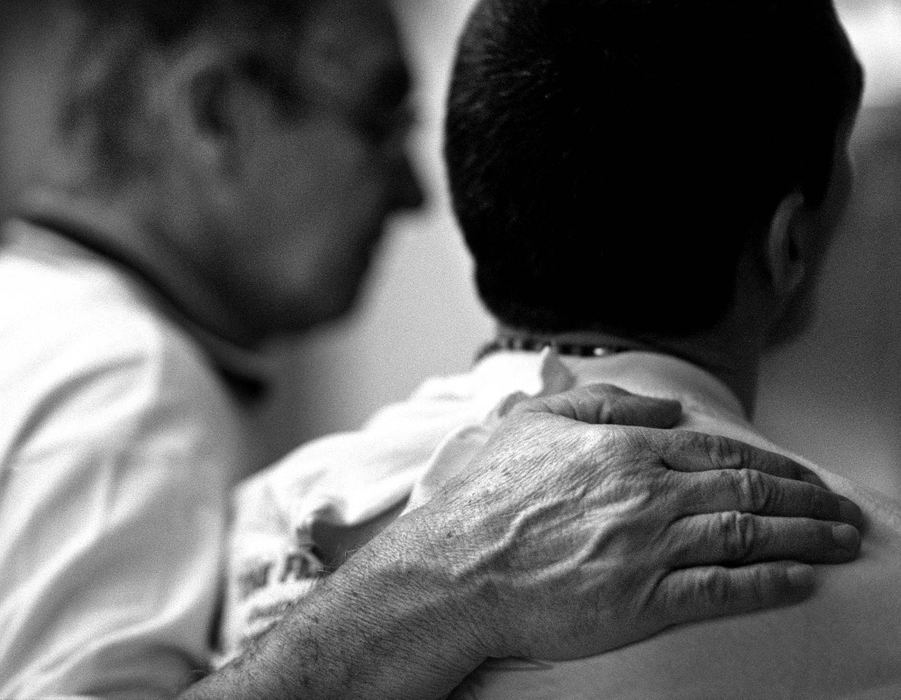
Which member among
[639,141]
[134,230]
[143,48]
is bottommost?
[134,230]

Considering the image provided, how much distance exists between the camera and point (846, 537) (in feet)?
2.72

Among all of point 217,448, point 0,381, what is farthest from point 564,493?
point 0,381

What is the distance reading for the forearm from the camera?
87 centimetres

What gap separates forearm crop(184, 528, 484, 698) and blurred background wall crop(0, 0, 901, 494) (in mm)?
434

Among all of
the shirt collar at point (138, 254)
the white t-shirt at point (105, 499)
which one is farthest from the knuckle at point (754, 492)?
the shirt collar at point (138, 254)

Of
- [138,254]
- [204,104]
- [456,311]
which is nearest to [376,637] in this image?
[138,254]

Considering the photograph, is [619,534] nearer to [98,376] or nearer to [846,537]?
[846,537]

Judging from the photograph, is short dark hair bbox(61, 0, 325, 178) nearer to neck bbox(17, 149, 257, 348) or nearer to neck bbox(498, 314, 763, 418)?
neck bbox(17, 149, 257, 348)

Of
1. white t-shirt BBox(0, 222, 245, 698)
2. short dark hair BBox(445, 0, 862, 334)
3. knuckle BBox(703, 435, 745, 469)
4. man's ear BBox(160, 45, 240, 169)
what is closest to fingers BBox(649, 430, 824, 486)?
knuckle BBox(703, 435, 745, 469)

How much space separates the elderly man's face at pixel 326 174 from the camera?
1928 mm

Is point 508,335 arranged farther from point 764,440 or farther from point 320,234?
point 320,234

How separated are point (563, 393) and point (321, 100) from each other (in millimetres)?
1142

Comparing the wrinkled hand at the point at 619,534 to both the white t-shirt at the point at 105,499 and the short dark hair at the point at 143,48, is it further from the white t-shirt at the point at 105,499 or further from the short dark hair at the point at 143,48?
the short dark hair at the point at 143,48

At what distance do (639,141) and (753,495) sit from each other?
0.89 feet
